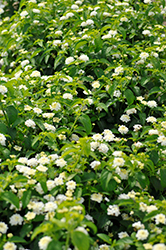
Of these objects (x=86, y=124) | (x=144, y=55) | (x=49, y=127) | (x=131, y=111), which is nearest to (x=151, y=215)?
(x=86, y=124)

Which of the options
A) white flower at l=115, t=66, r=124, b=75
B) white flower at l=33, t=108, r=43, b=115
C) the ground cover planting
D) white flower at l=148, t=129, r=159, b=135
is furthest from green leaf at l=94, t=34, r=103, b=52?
white flower at l=148, t=129, r=159, b=135

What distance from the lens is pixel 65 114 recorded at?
2.29 meters

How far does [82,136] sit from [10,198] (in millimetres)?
932

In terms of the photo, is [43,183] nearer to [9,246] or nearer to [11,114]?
[9,246]

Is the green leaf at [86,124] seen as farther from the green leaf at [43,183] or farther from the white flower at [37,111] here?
the green leaf at [43,183]

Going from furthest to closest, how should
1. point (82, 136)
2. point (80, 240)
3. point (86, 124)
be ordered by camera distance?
1. point (82, 136)
2. point (86, 124)
3. point (80, 240)

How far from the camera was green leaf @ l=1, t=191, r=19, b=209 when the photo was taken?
5.05 ft

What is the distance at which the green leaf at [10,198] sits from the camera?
154 cm

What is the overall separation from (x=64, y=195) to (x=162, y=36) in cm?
228

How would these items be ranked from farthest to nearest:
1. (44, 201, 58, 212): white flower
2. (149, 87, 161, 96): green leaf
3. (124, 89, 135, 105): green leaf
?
(149, 87, 161, 96): green leaf < (124, 89, 135, 105): green leaf < (44, 201, 58, 212): white flower

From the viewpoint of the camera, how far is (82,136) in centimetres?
237

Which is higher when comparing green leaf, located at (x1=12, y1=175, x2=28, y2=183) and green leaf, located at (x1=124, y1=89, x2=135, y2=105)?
green leaf, located at (x1=12, y1=175, x2=28, y2=183)

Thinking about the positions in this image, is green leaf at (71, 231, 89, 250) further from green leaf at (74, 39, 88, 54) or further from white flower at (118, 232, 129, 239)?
green leaf at (74, 39, 88, 54)

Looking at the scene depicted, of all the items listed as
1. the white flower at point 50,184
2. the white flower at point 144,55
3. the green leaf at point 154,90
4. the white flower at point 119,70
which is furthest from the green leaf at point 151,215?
the white flower at point 144,55
